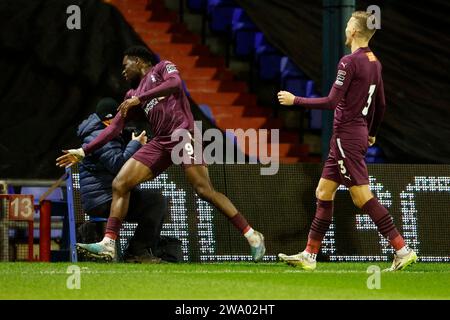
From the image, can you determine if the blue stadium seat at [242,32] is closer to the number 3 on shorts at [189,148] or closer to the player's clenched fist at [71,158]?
the number 3 on shorts at [189,148]

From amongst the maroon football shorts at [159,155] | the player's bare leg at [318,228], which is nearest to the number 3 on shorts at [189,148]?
the maroon football shorts at [159,155]

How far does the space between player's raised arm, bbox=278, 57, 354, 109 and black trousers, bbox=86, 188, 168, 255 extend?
2081 millimetres

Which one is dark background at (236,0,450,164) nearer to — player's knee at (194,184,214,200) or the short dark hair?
the short dark hair

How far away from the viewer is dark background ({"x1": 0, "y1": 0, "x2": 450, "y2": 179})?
1923 cm

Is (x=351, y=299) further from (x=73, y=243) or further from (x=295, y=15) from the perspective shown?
(x=295, y=15)

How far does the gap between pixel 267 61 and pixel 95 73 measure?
3129mm

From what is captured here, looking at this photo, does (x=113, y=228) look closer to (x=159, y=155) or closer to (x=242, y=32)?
(x=159, y=155)

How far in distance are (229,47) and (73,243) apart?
912cm

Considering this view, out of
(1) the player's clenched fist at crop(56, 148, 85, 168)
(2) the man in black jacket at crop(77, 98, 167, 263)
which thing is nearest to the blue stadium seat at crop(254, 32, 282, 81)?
(2) the man in black jacket at crop(77, 98, 167, 263)

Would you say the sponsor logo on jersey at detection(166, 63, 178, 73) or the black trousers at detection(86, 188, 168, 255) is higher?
the sponsor logo on jersey at detection(166, 63, 178, 73)

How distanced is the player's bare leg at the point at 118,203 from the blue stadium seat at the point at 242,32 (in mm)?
9285

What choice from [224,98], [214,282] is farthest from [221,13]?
[214,282]

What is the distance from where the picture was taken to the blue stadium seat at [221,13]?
898 inches
